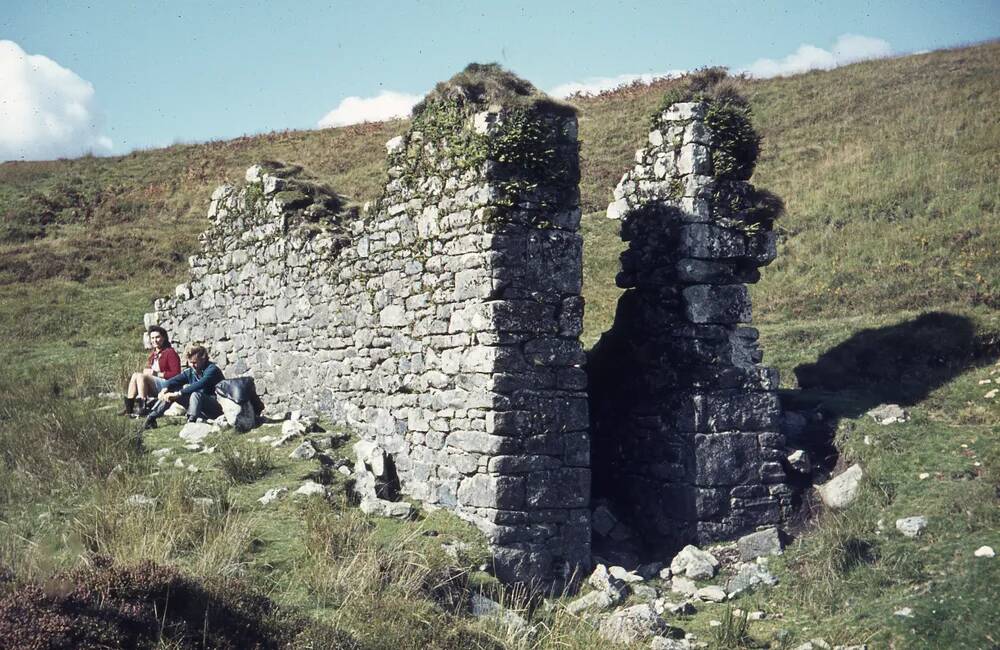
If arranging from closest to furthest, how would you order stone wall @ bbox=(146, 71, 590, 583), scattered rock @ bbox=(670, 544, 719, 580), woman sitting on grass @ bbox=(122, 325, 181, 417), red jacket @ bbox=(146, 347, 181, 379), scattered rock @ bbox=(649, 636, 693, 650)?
scattered rock @ bbox=(649, 636, 693, 650) < stone wall @ bbox=(146, 71, 590, 583) < scattered rock @ bbox=(670, 544, 719, 580) < woman sitting on grass @ bbox=(122, 325, 181, 417) < red jacket @ bbox=(146, 347, 181, 379)

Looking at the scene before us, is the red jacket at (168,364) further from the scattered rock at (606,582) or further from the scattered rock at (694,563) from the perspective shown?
the scattered rock at (694,563)

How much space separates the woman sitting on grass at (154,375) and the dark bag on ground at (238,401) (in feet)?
3.90

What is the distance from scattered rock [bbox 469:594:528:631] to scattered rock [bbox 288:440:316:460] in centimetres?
287

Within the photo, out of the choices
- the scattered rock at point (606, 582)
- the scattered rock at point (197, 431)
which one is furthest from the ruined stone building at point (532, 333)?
the scattered rock at point (197, 431)

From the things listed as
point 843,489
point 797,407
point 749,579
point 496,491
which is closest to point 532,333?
point 496,491

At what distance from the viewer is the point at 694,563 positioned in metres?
7.92

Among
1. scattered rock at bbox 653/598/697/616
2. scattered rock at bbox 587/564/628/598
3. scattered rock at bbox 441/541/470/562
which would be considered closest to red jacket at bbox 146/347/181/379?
scattered rock at bbox 441/541/470/562

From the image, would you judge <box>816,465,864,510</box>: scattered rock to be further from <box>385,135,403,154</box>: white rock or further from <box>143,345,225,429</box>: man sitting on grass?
<box>143,345,225,429</box>: man sitting on grass

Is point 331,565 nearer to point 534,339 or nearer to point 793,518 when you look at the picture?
point 534,339

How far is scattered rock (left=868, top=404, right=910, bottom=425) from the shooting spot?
8922 millimetres

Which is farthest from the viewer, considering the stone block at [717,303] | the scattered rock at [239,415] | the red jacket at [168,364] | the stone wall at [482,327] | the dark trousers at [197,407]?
the red jacket at [168,364]

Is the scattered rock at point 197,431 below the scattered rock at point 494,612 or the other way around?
the other way around

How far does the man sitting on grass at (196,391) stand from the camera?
10.9 meters

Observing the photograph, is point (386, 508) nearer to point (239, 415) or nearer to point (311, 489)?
point (311, 489)
